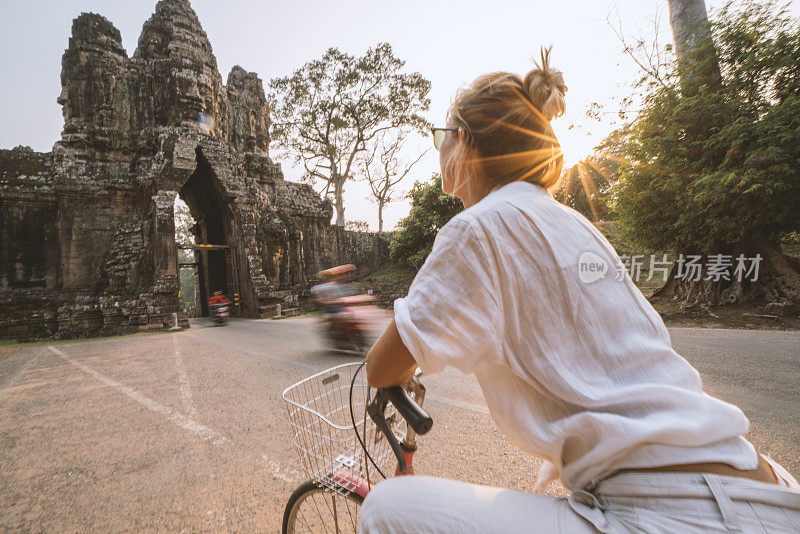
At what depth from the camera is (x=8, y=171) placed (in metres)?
15.9

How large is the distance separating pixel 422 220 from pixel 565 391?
19.7 metres

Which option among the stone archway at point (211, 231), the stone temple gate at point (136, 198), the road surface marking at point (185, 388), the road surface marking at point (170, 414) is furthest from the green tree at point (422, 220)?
the road surface marking at point (170, 414)

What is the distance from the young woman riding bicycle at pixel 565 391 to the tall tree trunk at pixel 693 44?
11.8m

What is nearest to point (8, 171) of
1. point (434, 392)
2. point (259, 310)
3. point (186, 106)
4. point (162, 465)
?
point (186, 106)

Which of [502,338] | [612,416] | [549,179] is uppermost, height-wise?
[549,179]

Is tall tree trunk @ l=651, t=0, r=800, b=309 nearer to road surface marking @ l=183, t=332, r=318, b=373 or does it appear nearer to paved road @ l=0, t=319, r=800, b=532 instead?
paved road @ l=0, t=319, r=800, b=532

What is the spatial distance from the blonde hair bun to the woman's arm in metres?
0.83

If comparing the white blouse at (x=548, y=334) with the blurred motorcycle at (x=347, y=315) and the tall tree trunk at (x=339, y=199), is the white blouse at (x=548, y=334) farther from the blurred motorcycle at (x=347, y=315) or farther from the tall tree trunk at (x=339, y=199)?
the tall tree trunk at (x=339, y=199)

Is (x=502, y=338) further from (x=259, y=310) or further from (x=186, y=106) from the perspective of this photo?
Result: (x=186, y=106)

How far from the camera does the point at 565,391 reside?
898 mm

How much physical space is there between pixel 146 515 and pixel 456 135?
312 centimetres

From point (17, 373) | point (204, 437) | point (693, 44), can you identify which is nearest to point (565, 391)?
point (204, 437)

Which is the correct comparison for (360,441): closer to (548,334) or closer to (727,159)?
(548,334)

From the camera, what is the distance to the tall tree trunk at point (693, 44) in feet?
30.5
